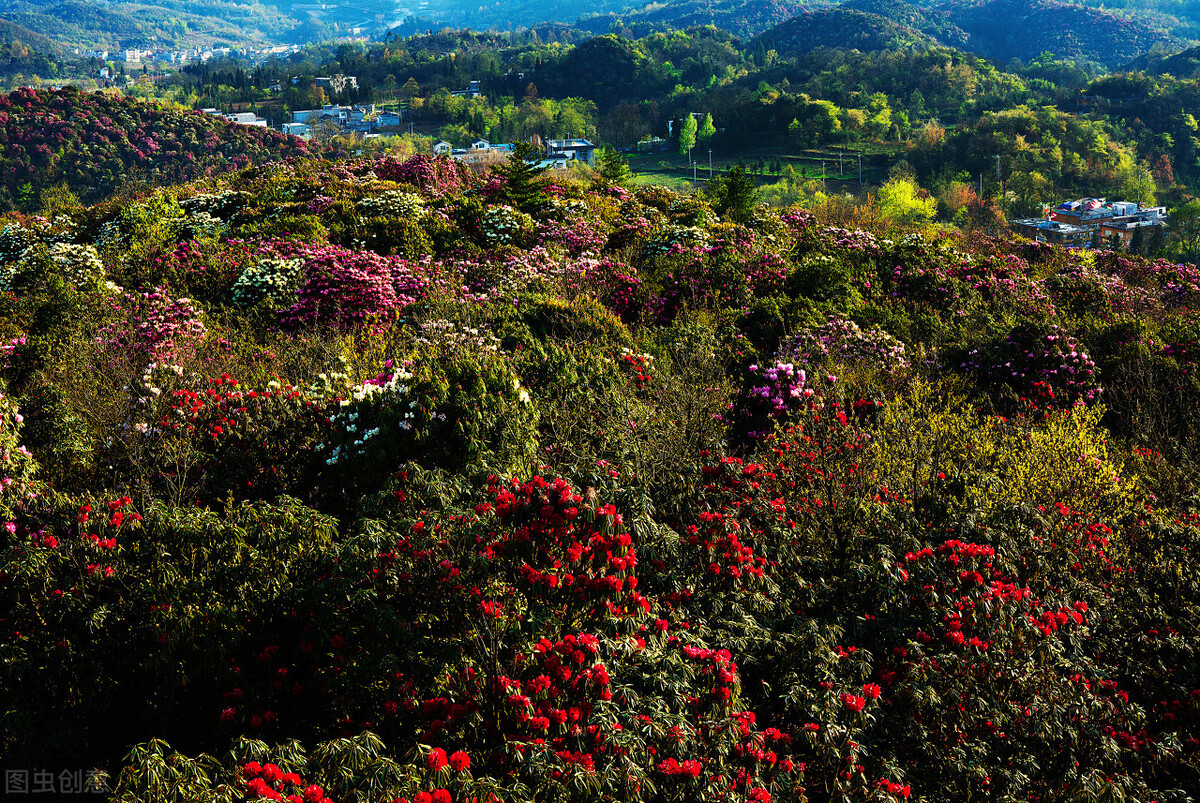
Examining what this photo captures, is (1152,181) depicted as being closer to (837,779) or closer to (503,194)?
(503,194)

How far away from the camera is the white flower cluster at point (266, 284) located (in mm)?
13734

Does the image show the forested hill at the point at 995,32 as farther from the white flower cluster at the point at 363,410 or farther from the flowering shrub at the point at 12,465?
the flowering shrub at the point at 12,465

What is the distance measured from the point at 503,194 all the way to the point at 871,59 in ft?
444

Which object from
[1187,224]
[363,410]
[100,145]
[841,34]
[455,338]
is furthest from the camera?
[841,34]

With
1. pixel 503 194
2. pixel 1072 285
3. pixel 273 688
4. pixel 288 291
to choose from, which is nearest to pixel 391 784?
pixel 273 688

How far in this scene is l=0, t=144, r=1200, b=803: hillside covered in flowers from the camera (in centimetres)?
409

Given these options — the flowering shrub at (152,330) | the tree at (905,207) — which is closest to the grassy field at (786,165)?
the tree at (905,207)

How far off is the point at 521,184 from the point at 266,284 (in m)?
10.9

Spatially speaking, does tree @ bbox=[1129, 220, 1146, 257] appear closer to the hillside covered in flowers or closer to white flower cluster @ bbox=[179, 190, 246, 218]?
the hillside covered in flowers

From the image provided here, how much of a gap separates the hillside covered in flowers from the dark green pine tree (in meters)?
10.1

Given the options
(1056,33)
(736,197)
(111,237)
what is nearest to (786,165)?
(736,197)

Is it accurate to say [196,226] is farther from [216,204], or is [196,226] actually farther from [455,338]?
[455,338]

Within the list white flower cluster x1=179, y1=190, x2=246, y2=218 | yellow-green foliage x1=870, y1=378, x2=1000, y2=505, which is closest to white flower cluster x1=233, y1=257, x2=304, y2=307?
white flower cluster x1=179, y1=190, x2=246, y2=218

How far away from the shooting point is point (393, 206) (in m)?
19.0
